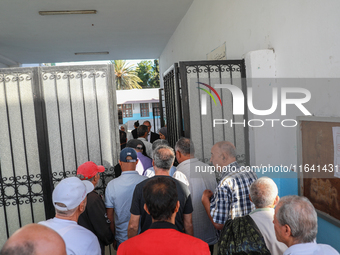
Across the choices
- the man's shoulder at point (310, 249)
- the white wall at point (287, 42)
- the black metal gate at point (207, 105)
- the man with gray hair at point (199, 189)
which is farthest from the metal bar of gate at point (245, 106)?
the man's shoulder at point (310, 249)

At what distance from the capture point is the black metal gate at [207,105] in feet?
11.5

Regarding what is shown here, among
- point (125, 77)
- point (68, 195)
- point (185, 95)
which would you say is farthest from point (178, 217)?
point (125, 77)

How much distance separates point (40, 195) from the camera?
11.1 ft

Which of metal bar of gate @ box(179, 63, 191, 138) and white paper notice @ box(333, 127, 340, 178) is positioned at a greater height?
metal bar of gate @ box(179, 63, 191, 138)

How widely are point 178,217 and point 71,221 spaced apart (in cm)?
84

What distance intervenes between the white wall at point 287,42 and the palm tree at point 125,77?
27706 millimetres

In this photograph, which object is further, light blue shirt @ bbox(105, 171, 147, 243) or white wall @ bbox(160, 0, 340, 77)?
light blue shirt @ bbox(105, 171, 147, 243)

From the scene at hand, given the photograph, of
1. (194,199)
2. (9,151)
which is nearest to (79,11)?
(9,151)

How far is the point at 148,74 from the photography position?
33.1 metres

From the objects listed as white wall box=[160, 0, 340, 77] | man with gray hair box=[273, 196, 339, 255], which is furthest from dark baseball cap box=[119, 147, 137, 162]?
white wall box=[160, 0, 340, 77]

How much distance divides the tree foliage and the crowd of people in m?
30.5

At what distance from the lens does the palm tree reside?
31.9m

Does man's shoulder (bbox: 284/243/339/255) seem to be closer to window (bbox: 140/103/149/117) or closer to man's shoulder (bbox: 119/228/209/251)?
man's shoulder (bbox: 119/228/209/251)

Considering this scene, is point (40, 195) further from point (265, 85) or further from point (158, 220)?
point (265, 85)
